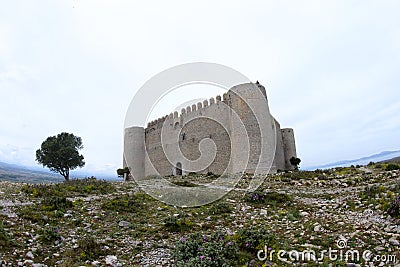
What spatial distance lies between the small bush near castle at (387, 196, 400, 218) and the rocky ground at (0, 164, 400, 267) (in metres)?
0.16

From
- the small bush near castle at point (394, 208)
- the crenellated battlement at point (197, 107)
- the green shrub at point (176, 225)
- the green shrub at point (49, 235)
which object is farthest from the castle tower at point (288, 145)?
the green shrub at point (49, 235)

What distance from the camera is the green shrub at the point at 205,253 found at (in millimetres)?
4879

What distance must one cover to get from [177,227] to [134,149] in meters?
29.2

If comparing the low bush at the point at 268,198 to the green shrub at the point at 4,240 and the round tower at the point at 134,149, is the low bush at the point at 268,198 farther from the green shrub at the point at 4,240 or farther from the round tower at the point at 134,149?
the round tower at the point at 134,149

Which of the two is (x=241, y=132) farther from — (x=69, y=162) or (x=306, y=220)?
(x=69, y=162)

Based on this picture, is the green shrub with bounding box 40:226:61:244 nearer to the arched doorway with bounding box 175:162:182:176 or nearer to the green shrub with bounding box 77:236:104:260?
the green shrub with bounding box 77:236:104:260

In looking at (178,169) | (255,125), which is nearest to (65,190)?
(255,125)

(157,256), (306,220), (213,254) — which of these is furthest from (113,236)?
(306,220)

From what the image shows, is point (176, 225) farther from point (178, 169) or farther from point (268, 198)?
→ point (178, 169)

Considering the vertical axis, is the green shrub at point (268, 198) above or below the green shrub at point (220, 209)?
above

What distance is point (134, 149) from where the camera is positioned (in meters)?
35.3

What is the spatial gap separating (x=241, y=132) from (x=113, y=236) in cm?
1769

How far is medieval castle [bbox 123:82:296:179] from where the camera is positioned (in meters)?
22.6

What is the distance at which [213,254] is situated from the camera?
Answer: 16.9ft
